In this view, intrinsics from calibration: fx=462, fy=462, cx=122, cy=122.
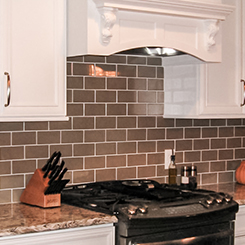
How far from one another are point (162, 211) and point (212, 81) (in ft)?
3.36

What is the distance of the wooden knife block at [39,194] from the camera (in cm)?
255

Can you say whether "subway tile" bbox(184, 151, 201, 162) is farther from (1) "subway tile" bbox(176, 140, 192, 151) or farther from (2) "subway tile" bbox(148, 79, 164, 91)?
(2) "subway tile" bbox(148, 79, 164, 91)

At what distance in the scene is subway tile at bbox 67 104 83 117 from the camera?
2893mm

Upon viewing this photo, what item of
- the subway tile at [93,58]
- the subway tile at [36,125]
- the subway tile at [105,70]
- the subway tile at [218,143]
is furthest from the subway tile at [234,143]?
the subway tile at [36,125]

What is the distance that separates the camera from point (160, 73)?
127 inches

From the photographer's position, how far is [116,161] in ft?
10.1

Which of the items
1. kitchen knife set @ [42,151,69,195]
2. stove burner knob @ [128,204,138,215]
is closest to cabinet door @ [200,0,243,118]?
stove burner knob @ [128,204,138,215]

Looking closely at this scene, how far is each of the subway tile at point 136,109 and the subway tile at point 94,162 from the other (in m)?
0.37

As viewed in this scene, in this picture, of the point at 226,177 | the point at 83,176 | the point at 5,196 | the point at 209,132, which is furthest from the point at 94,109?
the point at 226,177

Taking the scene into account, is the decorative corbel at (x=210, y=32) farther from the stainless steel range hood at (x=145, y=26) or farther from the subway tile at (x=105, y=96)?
the subway tile at (x=105, y=96)

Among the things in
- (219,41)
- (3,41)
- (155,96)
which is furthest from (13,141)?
(219,41)

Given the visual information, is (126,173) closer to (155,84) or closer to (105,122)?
(105,122)

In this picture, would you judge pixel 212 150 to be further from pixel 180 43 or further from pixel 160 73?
pixel 180 43

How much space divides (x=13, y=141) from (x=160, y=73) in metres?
1.13
